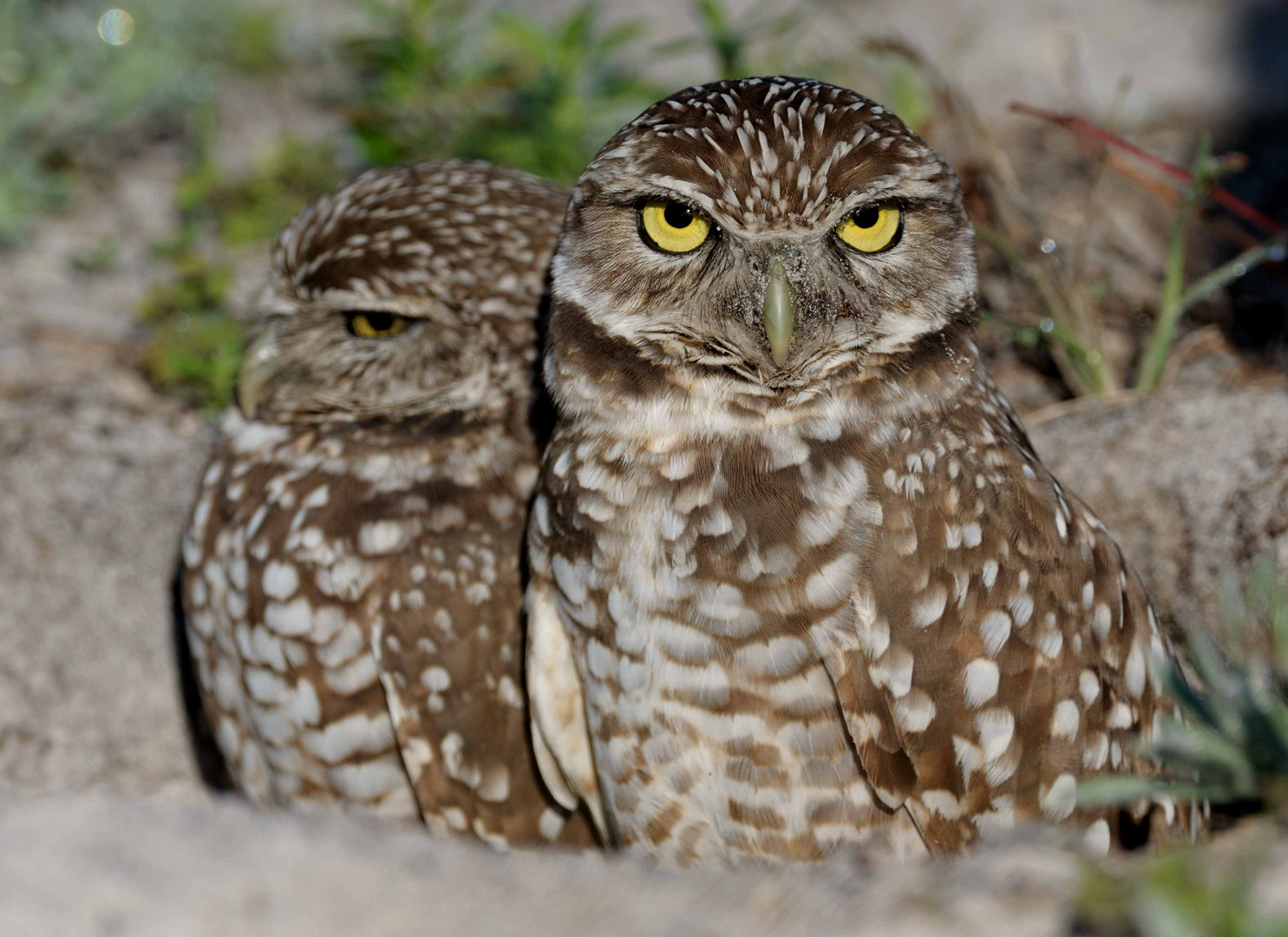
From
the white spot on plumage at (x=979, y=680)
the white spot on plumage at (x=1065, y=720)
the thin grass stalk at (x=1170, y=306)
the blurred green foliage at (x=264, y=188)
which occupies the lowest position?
the white spot on plumage at (x=1065, y=720)

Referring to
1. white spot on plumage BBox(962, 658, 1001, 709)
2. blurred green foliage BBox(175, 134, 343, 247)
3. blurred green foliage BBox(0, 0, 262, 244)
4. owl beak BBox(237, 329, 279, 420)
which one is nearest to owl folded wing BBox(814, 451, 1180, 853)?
white spot on plumage BBox(962, 658, 1001, 709)

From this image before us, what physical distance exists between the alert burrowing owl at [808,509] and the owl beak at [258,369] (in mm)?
765

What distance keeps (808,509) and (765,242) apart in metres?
0.39

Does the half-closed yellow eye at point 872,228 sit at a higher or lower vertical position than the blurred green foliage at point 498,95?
lower

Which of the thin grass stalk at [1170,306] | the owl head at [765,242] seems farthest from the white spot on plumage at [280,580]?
the thin grass stalk at [1170,306]

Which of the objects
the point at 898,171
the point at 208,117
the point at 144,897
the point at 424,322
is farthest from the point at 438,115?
the point at 144,897

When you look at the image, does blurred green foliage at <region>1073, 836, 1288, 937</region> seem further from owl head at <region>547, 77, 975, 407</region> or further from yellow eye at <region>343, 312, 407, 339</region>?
yellow eye at <region>343, 312, 407, 339</region>

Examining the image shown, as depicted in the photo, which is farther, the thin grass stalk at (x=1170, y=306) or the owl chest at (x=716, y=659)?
the thin grass stalk at (x=1170, y=306)

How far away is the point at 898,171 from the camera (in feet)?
5.51

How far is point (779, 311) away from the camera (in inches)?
62.7

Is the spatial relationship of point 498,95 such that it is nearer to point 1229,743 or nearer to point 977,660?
point 977,660

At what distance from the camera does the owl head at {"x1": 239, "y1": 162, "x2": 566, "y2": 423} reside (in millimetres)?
2211

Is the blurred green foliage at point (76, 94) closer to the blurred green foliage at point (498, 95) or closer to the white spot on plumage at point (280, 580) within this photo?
the blurred green foliage at point (498, 95)

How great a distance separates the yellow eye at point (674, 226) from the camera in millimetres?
1685
